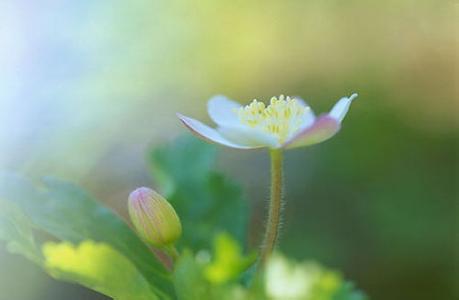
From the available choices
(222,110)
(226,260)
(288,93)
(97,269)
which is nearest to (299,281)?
(226,260)

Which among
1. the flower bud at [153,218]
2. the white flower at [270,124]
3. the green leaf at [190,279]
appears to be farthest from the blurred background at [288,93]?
the green leaf at [190,279]

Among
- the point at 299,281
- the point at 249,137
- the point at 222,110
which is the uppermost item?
the point at 222,110

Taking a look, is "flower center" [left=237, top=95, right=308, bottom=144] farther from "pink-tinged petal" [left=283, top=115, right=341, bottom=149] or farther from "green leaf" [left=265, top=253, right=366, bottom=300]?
"green leaf" [left=265, top=253, right=366, bottom=300]

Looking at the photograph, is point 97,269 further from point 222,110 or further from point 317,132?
point 222,110

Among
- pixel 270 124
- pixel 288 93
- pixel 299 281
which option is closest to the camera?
pixel 299 281

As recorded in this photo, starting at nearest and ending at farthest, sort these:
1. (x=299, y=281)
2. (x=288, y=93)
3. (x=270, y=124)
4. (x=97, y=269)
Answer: (x=299, y=281)
(x=97, y=269)
(x=270, y=124)
(x=288, y=93)

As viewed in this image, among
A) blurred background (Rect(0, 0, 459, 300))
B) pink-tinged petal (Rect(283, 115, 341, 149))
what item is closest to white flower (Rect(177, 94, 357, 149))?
pink-tinged petal (Rect(283, 115, 341, 149))
